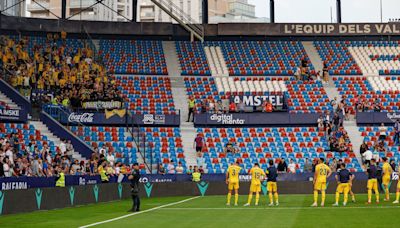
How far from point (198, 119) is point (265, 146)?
5807 millimetres

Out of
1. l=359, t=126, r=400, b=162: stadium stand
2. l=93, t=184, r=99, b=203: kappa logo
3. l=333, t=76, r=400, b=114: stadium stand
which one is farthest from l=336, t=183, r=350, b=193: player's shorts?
l=333, t=76, r=400, b=114: stadium stand

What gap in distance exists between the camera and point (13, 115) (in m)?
40.1

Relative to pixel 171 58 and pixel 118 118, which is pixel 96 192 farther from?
pixel 171 58

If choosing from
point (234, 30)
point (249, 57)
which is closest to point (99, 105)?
point (249, 57)

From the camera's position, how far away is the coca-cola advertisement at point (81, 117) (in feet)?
154

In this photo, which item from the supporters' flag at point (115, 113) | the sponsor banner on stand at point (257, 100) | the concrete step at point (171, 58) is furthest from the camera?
the concrete step at point (171, 58)

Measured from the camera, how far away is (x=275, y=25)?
198ft

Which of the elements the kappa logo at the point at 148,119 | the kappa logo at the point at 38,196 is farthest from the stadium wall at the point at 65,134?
the kappa logo at the point at 38,196

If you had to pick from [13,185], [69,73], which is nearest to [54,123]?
[69,73]

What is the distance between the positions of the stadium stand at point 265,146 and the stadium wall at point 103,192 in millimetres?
3318

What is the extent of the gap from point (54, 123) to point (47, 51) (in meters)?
10.9

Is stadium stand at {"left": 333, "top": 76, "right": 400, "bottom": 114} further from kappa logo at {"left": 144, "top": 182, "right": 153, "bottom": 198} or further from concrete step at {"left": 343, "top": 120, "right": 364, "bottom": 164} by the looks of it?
kappa logo at {"left": 144, "top": 182, "right": 153, "bottom": 198}

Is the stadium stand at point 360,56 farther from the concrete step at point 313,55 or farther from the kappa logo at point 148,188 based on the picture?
A: the kappa logo at point 148,188

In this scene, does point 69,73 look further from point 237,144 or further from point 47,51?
point 237,144
